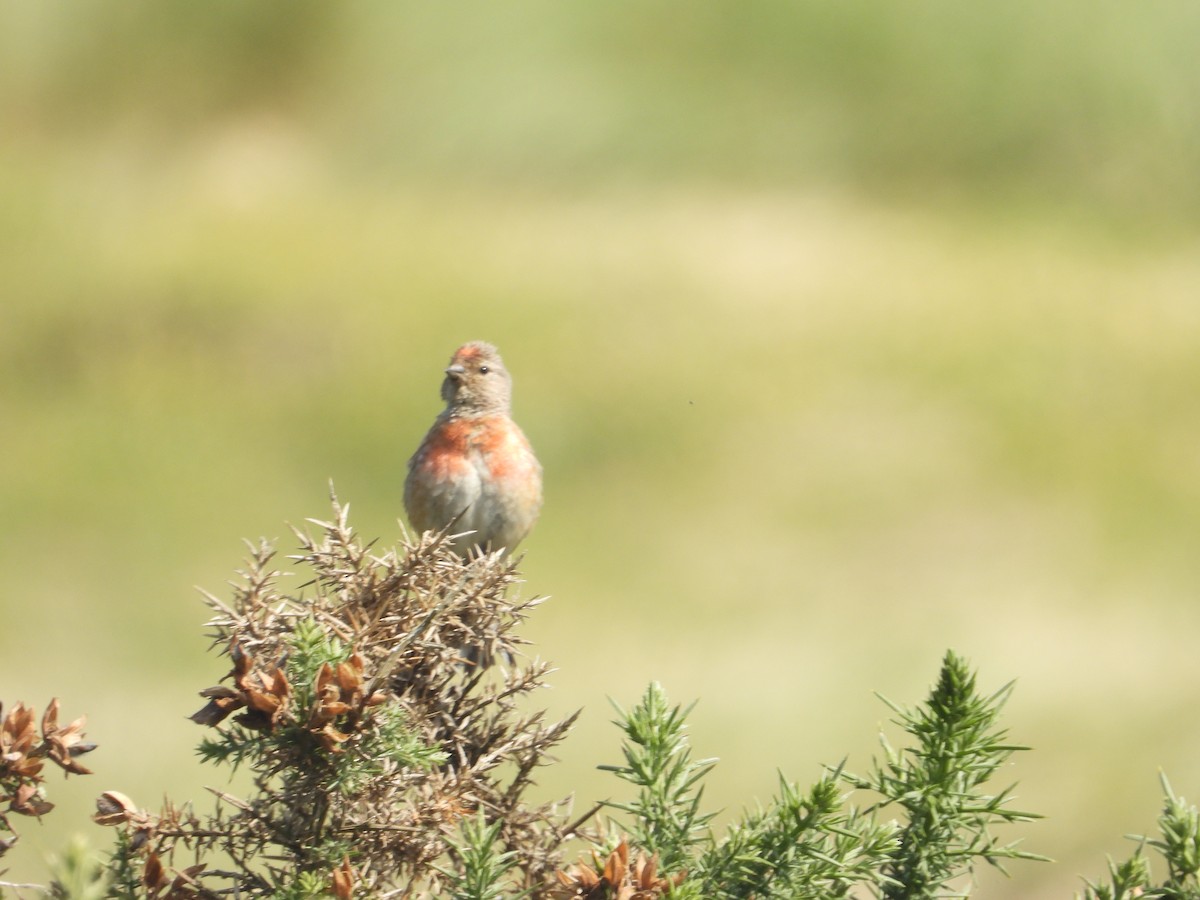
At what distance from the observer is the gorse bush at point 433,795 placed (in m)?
0.97

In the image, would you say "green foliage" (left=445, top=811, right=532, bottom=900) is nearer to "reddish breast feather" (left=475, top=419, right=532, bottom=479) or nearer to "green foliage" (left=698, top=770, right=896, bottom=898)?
"green foliage" (left=698, top=770, right=896, bottom=898)

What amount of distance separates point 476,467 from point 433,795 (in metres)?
1.79

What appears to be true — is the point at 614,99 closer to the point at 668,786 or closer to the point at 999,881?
the point at 999,881

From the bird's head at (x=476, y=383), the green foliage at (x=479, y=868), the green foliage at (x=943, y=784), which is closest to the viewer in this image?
the green foliage at (x=479, y=868)

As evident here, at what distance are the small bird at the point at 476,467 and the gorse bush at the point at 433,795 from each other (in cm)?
160

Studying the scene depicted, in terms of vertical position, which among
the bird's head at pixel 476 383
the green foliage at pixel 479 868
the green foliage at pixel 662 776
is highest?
the bird's head at pixel 476 383

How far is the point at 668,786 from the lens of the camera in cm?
110

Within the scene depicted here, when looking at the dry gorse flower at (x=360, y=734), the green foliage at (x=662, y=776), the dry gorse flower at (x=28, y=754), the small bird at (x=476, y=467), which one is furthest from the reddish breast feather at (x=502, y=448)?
the dry gorse flower at (x=28, y=754)

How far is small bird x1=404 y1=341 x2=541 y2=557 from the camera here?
2.83 metres

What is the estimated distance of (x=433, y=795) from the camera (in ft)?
3.56

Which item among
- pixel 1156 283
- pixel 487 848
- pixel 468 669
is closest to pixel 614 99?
pixel 1156 283

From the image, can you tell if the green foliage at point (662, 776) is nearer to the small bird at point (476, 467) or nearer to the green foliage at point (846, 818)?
the green foliage at point (846, 818)

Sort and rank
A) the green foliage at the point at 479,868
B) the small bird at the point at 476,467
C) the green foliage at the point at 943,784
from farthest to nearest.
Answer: the small bird at the point at 476,467 < the green foliage at the point at 943,784 < the green foliage at the point at 479,868

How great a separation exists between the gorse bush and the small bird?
62.9 inches
